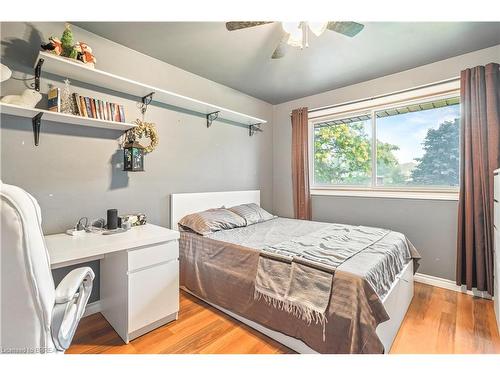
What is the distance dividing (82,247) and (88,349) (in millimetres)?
708

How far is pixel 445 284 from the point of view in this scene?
2516mm

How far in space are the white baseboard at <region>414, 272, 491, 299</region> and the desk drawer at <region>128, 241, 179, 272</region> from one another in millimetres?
2691

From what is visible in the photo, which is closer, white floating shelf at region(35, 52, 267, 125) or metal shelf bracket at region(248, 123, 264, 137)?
white floating shelf at region(35, 52, 267, 125)

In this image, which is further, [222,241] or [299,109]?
[299,109]

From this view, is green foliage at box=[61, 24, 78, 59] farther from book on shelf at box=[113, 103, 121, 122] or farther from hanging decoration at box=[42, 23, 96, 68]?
book on shelf at box=[113, 103, 121, 122]

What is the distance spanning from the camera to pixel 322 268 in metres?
1.46

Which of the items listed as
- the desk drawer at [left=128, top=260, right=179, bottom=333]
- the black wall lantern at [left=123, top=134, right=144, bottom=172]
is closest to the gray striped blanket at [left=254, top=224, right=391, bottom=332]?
the desk drawer at [left=128, top=260, right=179, bottom=333]

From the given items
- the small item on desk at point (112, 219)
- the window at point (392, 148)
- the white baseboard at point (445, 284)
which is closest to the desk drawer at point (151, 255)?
the small item on desk at point (112, 219)

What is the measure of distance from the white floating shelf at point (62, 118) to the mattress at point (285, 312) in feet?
3.84

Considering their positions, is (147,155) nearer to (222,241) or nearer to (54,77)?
(54,77)

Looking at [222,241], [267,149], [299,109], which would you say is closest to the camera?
[222,241]

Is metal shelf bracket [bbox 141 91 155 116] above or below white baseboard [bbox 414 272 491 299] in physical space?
above

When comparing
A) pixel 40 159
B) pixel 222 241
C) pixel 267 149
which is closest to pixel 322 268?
pixel 222 241

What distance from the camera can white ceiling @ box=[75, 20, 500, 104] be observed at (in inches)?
77.2
